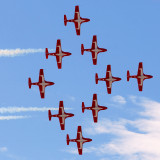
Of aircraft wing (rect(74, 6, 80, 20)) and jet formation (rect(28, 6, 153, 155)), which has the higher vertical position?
aircraft wing (rect(74, 6, 80, 20))

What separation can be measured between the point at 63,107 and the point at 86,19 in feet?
93.9

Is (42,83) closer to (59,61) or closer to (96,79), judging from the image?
(59,61)

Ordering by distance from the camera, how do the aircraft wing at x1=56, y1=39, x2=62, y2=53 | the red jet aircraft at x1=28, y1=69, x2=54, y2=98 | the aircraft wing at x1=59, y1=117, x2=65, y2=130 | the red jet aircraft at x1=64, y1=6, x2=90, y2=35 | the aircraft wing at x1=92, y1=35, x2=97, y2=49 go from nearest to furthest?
the red jet aircraft at x1=64, y1=6, x2=90, y2=35
the red jet aircraft at x1=28, y1=69, x2=54, y2=98
the aircraft wing at x1=56, y1=39, x2=62, y2=53
the aircraft wing at x1=92, y1=35, x2=97, y2=49
the aircraft wing at x1=59, y1=117, x2=65, y2=130

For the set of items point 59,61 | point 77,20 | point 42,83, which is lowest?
point 42,83

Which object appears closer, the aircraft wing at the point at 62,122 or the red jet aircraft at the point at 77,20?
the red jet aircraft at the point at 77,20

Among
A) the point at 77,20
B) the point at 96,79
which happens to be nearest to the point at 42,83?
the point at 96,79

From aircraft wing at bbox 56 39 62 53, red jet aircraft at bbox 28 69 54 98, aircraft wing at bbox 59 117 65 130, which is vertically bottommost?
aircraft wing at bbox 59 117 65 130

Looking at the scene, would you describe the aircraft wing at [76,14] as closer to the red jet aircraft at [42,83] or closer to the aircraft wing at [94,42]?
the aircraft wing at [94,42]

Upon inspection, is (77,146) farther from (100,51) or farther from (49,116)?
(100,51)

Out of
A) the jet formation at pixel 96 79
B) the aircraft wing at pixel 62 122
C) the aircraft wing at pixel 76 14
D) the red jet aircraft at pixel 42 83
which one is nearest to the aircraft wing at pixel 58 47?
the jet formation at pixel 96 79

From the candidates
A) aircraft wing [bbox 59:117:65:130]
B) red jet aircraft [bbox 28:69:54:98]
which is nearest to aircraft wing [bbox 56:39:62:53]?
red jet aircraft [bbox 28:69:54:98]

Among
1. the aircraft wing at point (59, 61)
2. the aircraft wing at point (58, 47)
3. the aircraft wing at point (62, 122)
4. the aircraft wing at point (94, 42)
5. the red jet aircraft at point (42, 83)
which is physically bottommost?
the aircraft wing at point (62, 122)

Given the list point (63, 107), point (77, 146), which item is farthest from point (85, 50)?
point (77, 146)

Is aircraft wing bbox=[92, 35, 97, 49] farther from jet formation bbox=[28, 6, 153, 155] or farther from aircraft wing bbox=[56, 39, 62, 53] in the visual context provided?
aircraft wing bbox=[56, 39, 62, 53]
